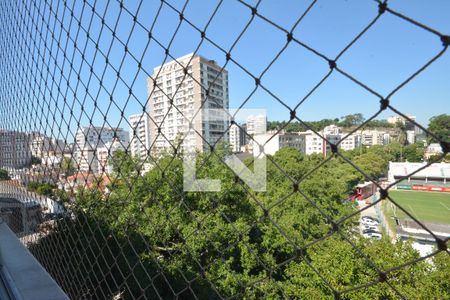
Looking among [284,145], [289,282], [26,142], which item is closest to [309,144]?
[284,145]

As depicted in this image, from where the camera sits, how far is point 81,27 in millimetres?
1104

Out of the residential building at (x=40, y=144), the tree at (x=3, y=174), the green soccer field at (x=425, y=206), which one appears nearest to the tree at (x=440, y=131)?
the residential building at (x=40, y=144)

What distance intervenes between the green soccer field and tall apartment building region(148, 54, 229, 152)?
961 centimetres

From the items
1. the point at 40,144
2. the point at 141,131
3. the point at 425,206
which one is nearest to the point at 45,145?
the point at 40,144

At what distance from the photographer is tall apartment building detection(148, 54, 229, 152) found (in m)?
0.80

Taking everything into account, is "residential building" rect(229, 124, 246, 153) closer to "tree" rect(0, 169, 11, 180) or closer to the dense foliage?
the dense foliage

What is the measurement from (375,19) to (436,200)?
657 inches

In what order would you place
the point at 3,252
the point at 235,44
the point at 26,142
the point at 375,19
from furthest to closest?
the point at 26,142, the point at 3,252, the point at 235,44, the point at 375,19

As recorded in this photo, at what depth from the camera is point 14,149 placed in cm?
197

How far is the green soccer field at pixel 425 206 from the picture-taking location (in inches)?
420

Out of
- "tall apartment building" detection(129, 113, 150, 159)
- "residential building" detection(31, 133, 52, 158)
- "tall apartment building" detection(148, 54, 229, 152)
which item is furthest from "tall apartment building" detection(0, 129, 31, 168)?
"tall apartment building" detection(148, 54, 229, 152)

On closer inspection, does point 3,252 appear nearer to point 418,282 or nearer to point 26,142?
point 26,142

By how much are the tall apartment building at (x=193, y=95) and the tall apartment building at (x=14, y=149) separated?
803mm

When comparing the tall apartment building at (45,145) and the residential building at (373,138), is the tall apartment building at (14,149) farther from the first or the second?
the residential building at (373,138)
